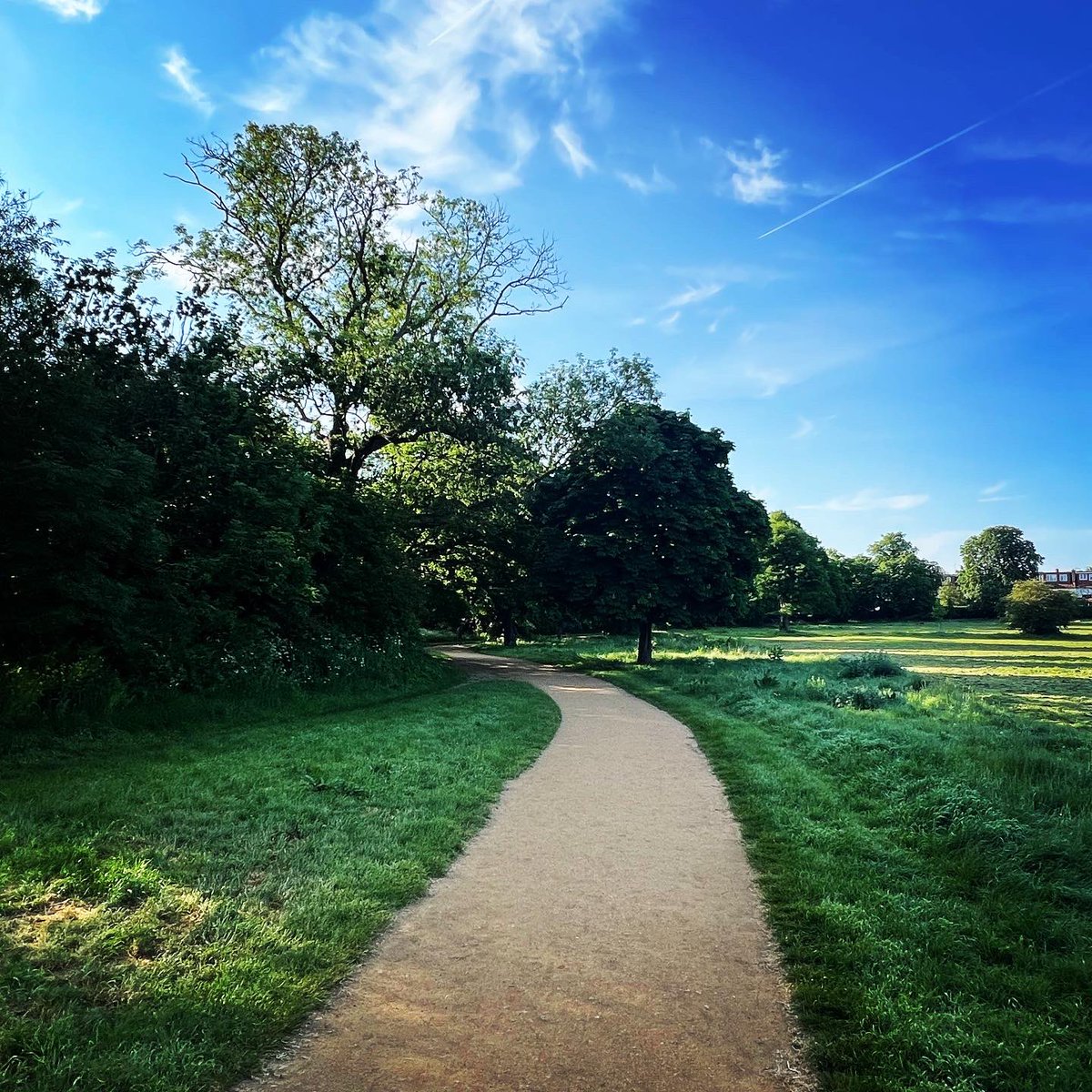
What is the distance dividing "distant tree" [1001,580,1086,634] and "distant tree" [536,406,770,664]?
27.1m

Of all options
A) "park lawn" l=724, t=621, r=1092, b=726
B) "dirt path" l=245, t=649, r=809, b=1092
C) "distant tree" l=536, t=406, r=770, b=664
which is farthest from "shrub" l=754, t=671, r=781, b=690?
"dirt path" l=245, t=649, r=809, b=1092

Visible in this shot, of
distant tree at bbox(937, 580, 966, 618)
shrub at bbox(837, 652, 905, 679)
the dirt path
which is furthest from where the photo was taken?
distant tree at bbox(937, 580, 966, 618)

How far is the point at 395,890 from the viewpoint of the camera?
4.86 metres

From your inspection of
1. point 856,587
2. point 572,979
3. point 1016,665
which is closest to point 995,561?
point 856,587

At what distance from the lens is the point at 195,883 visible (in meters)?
4.73

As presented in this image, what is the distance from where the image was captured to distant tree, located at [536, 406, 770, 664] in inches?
A: 950

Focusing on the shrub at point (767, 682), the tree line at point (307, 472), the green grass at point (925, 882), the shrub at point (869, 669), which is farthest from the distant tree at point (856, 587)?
the green grass at point (925, 882)

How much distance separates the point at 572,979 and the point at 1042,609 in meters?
48.7

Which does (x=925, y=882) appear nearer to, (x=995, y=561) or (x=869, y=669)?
(x=869, y=669)

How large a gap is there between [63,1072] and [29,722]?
7.47 m

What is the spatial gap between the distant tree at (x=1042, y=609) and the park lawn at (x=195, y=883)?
4501cm

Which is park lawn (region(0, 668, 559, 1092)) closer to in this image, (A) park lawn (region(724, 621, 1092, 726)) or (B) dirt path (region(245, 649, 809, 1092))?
(B) dirt path (region(245, 649, 809, 1092))

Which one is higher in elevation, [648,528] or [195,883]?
[648,528]

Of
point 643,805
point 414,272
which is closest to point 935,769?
point 643,805
